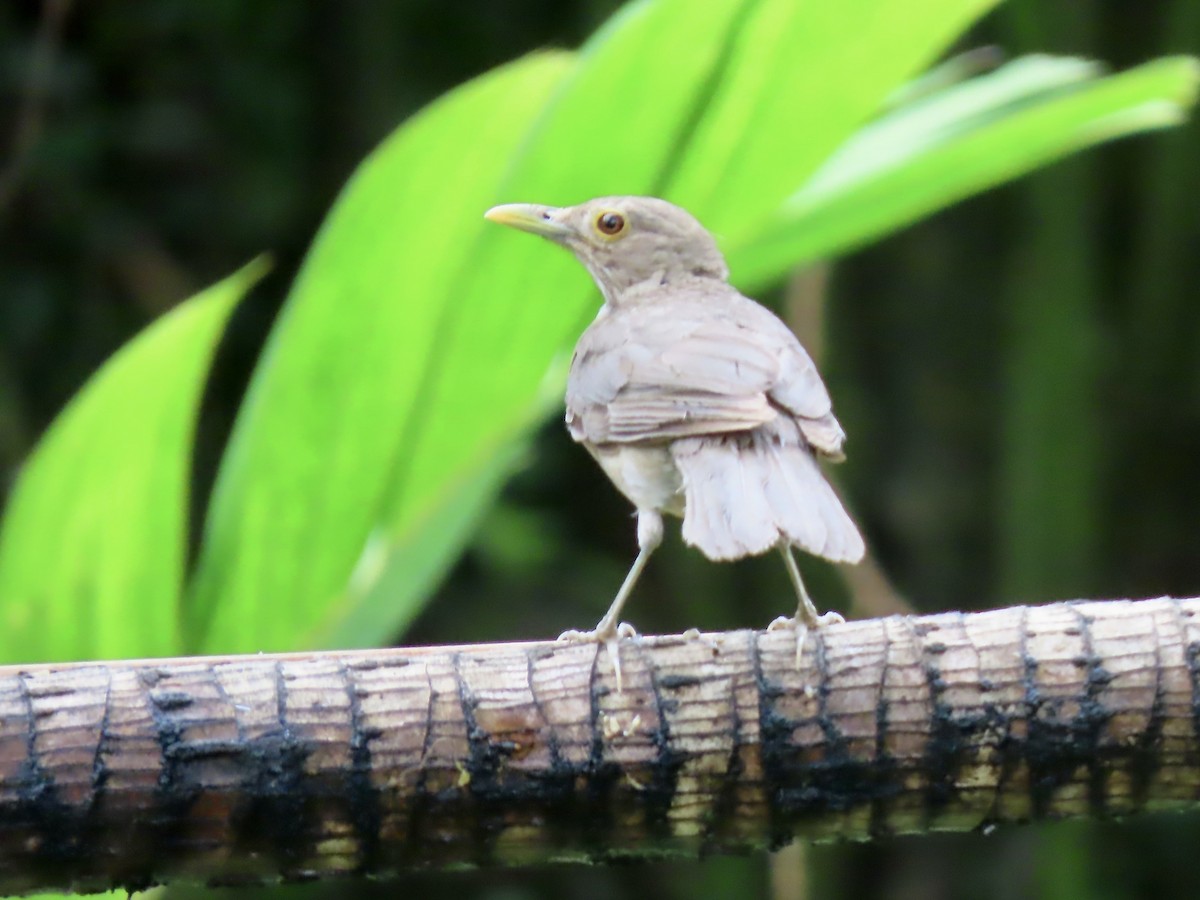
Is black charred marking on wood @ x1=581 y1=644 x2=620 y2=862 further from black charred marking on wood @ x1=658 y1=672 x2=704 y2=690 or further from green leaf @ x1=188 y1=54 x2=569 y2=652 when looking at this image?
green leaf @ x1=188 y1=54 x2=569 y2=652

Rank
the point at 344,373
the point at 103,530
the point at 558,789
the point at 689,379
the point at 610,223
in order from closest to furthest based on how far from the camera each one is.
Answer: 1. the point at 558,789
2. the point at 689,379
3. the point at 103,530
4. the point at 344,373
5. the point at 610,223

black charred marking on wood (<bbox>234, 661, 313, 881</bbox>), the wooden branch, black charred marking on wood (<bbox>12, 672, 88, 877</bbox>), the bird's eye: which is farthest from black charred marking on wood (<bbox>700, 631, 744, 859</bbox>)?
the bird's eye

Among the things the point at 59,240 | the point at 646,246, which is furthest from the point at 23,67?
the point at 646,246

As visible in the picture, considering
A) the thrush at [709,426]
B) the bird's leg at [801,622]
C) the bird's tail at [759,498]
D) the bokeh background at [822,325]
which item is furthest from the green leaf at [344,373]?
the bokeh background at [822,325]

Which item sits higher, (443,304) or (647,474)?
(443,304)

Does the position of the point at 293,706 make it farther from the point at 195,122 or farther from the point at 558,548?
the point at 195,122

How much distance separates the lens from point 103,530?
3127 mm

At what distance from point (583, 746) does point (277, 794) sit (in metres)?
0.40

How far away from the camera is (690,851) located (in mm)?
2271

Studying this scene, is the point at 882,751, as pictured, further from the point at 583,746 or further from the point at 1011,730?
the point at 583,746

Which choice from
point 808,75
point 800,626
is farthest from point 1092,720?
point 808,75

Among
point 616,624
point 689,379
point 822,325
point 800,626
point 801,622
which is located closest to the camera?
point 800,626

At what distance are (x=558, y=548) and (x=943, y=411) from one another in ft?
5.71

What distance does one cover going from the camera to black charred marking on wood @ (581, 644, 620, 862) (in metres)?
2.15
